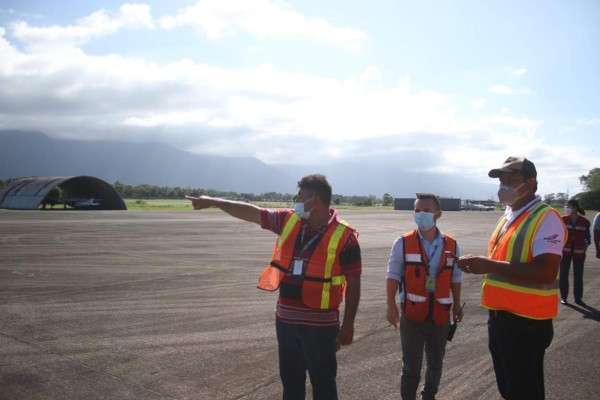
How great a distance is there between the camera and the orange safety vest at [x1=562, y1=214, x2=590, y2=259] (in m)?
8.35

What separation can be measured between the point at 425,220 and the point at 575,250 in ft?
20.9

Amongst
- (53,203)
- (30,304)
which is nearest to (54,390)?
(30,304)

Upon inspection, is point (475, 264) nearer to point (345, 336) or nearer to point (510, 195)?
point (510, 195)

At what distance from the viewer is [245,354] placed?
16.8 feet

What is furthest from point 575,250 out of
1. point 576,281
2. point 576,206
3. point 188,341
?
point 188,341

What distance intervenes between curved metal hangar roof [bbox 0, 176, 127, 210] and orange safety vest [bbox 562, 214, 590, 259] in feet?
171

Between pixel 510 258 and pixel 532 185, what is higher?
pixel 532 185

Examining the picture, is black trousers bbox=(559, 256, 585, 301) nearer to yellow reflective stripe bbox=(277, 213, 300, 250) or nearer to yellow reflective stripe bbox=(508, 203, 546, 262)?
yellow reflective stripe bbox=(508, 203, 546, 262)

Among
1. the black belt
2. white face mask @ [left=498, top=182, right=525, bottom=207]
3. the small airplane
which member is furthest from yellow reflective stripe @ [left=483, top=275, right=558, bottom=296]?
the small airplane

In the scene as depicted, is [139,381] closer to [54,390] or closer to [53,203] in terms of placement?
[54,390]

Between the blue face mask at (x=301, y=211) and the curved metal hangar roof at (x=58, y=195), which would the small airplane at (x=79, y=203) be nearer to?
the curved metal hangar roof at (x=58, y=195)

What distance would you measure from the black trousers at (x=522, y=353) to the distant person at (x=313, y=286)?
3.29 ft

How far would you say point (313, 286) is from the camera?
9.93ft

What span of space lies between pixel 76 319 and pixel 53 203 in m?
53.9
